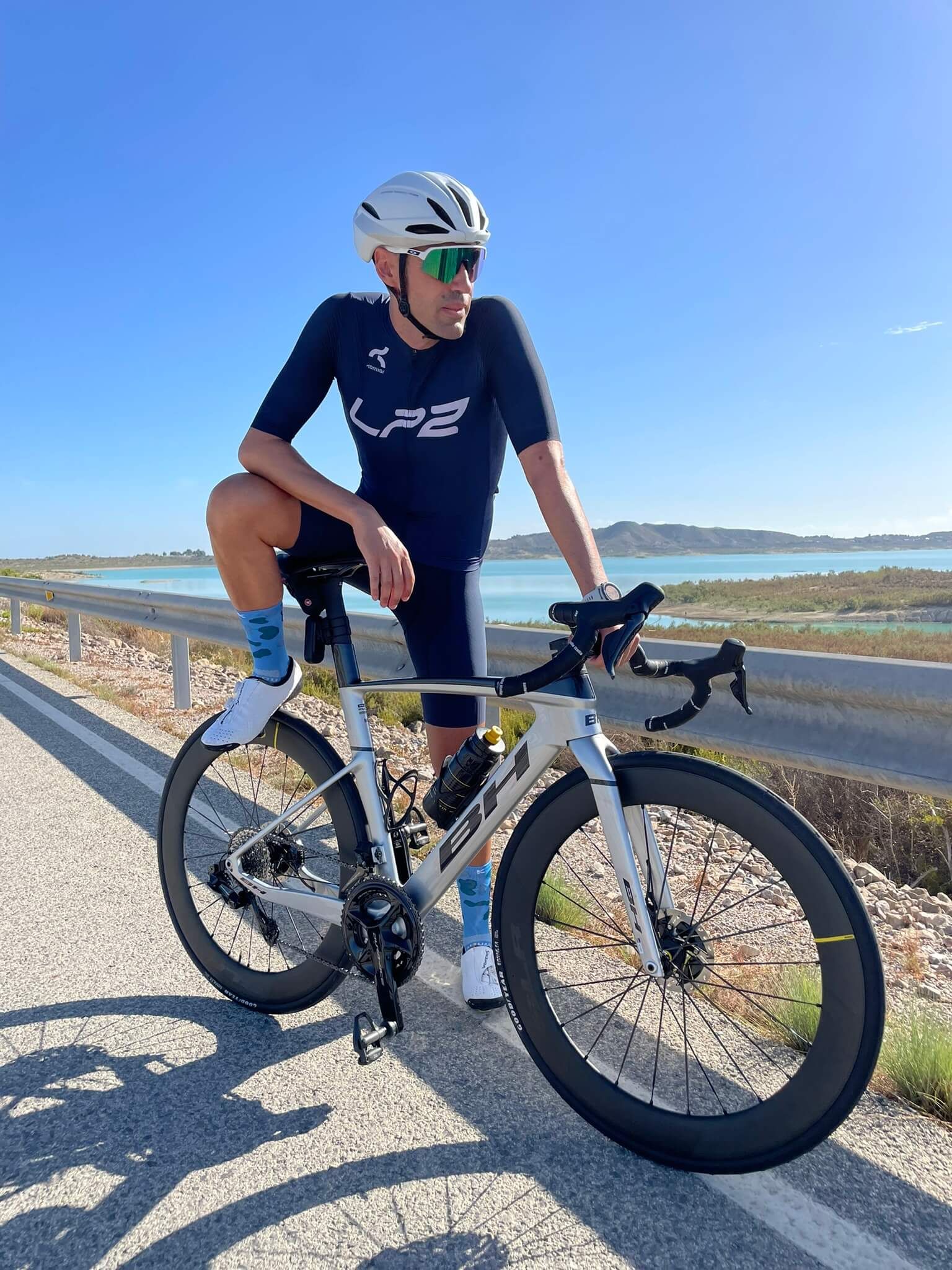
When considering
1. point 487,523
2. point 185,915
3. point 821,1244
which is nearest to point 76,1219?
point 185,915

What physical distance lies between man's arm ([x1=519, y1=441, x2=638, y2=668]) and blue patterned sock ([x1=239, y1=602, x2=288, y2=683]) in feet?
2.54

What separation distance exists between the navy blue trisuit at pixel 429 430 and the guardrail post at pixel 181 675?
478cm

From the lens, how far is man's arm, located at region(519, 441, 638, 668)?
2021 millimetres

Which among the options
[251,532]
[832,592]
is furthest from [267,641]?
[832,592]

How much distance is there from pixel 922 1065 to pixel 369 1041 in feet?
4.21

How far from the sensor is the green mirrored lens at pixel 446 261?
209 centimetres

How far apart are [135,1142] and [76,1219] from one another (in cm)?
22

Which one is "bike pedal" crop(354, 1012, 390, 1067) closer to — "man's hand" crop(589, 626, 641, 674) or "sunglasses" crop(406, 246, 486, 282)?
"man's hand" crop(589, 626, 641, 674)

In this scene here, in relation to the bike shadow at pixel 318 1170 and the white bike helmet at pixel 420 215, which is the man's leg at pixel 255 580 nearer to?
the white bike helmet at pixel 420 215

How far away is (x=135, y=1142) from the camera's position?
6.02 feet

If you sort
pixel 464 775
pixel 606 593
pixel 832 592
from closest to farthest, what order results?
pixel 606 593 → pixel 464 775 → pixel 832 592

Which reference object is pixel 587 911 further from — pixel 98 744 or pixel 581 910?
pixel 98 744

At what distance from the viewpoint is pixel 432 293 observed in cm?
216

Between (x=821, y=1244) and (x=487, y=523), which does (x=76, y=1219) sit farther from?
(x=487, y=523)
